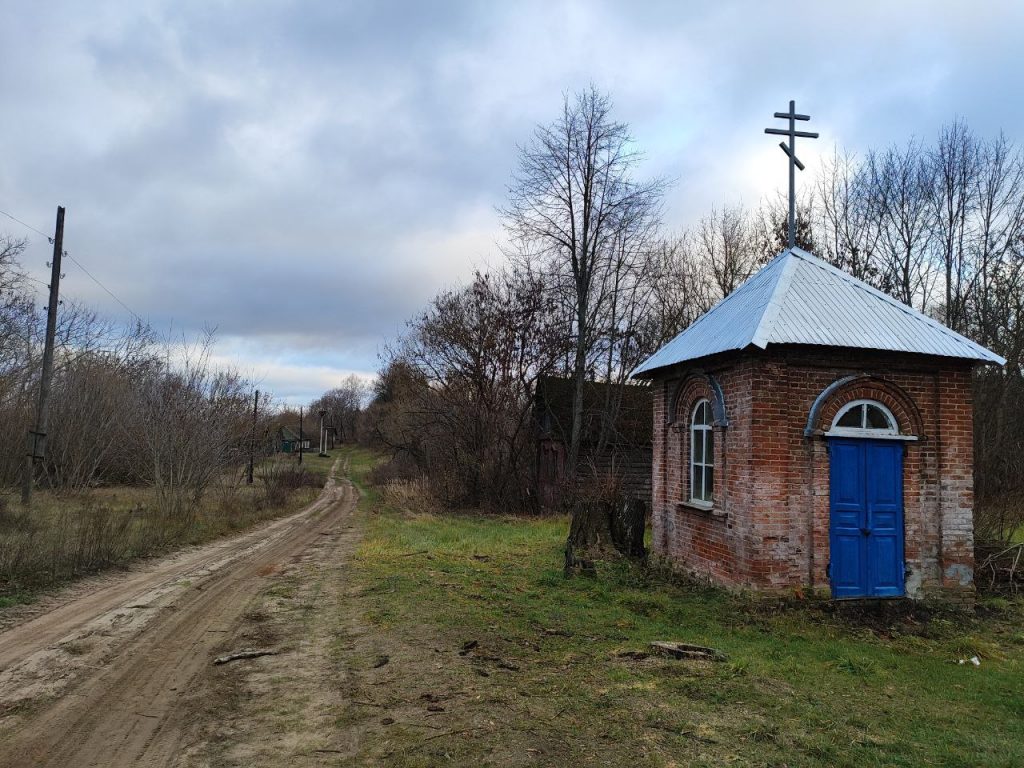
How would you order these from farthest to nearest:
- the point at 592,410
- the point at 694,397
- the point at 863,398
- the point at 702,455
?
the point at 592,410
the point at 694,397
the point at 702,455
the point at 863,398

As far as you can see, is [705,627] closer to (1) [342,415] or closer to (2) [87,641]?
(2) [87,641]

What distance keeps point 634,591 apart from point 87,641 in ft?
22.9

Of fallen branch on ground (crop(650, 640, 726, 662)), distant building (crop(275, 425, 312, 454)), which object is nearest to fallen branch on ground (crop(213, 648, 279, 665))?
fallen branch on ground (crop(650, 640, 726, 662))

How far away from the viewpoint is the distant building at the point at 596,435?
81.0 feet

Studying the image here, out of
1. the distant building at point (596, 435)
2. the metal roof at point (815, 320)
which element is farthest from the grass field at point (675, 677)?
the distant building at point (596, 435)

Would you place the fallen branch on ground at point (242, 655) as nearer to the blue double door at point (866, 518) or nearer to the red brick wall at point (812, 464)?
the red brick wall at point (812, 464)

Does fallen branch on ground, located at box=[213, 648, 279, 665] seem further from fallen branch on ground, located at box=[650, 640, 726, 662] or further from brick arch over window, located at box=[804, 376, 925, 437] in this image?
brick arch over window, located at box=[804, 376, 925, 437]

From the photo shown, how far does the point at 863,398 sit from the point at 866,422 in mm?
331

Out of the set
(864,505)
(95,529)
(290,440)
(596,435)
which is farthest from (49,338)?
(290,440)

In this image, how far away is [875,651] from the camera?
24.5ft

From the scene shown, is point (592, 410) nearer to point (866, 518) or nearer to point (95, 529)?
point (866, 518)

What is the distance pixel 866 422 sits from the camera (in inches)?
362

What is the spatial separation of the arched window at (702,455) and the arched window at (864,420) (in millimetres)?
1779

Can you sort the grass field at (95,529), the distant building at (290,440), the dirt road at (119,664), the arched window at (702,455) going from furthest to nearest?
1. the distant building at (290,440)
2. the arched window at (702,455)
3. the grass field at (95,529)
4. the dirt road at (119,664)
